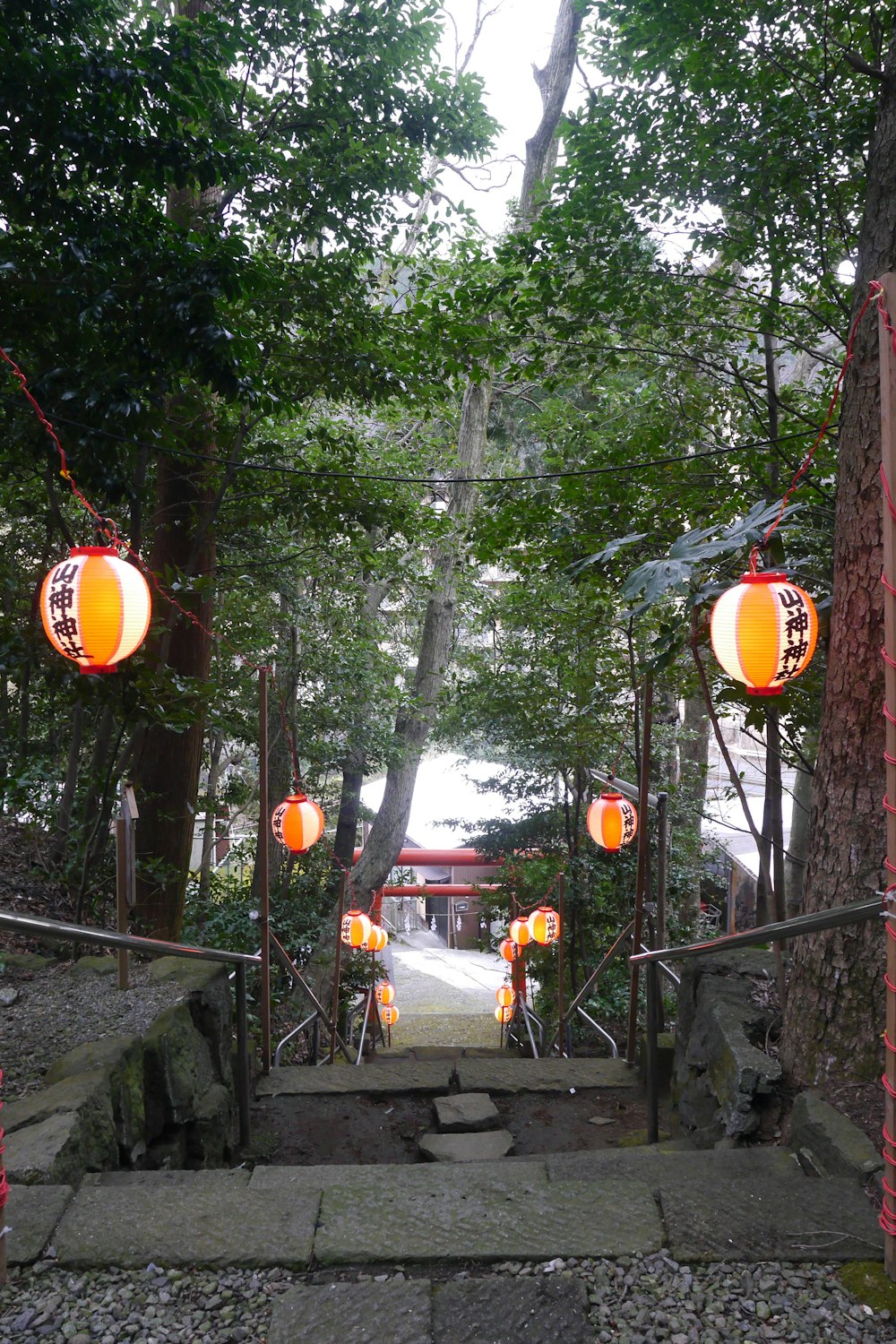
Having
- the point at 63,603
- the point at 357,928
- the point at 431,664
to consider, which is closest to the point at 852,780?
the point at 63,603

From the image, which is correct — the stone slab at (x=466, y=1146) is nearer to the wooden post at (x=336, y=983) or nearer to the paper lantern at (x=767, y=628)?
the paper lantern at (x=767, y=628)

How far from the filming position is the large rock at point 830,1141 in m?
2.64

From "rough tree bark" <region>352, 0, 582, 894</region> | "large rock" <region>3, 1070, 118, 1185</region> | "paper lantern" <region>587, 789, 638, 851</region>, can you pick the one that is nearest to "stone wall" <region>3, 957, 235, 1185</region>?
"large rock" <region>3, 1070, 118, 1185</region>

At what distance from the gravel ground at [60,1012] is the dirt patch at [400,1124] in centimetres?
94

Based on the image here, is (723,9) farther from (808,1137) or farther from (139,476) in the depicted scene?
(808,1137)

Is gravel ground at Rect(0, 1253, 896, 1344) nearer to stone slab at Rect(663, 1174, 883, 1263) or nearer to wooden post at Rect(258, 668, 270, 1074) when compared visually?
stone slab at Rect(663, 1174, 883, 1263)

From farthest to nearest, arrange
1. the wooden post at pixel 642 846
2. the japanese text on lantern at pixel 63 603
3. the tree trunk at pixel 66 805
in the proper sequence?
the tree trunk at pixel 66 805, the wooden post at pixel 642 846, the japanese text on lantern at pixel 63 603

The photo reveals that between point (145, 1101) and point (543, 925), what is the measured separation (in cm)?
618

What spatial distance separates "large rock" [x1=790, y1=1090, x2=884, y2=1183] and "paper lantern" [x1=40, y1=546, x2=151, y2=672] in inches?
131

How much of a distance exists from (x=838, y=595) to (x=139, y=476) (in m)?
4.33

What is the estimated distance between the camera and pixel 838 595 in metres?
3.74

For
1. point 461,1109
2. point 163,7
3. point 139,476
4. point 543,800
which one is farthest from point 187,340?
point 543,800

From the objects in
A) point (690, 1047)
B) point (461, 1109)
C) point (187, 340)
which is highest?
point (187, 340)

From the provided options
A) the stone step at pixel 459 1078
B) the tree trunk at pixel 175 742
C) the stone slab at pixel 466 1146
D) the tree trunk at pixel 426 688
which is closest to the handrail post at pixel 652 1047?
the stone slab at pixel 466 1146
